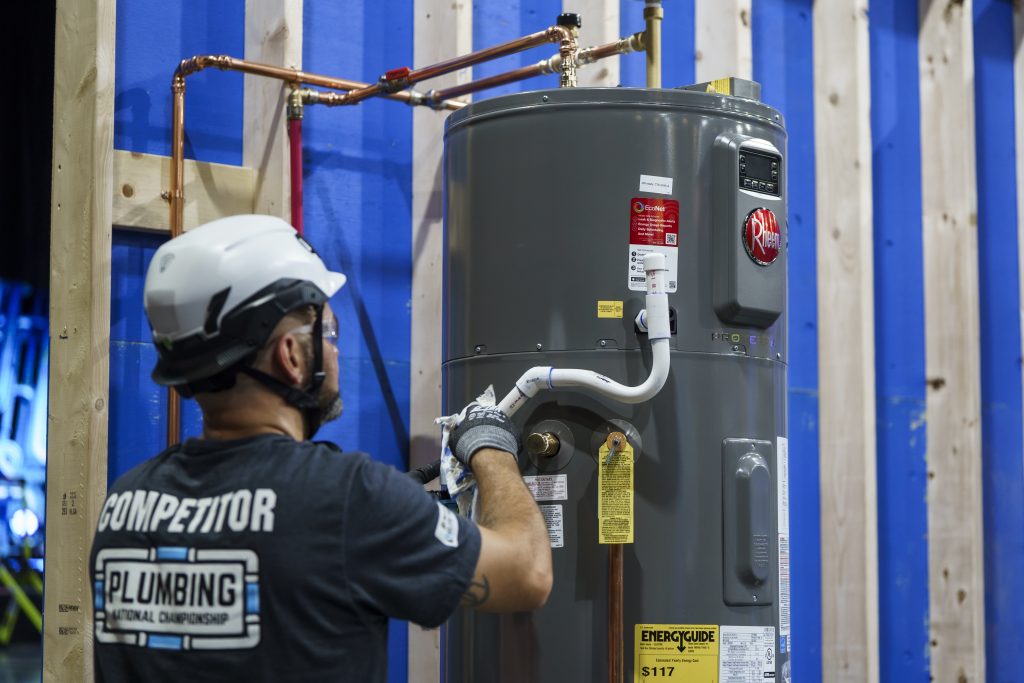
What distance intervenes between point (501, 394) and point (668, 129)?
0.58 metres

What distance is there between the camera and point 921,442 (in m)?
4.10

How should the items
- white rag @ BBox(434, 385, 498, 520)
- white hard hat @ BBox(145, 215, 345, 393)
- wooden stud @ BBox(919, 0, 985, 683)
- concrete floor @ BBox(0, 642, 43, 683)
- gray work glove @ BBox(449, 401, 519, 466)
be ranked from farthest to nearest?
wooden stud @ BBox(919, 0, 985, 683) < concrete floor @ BBox(0, 642, 43, 683) < white rag @ BBox(434, 385, 498, 520) < gray work glove @ BBox(449, 401, 519, 466) < white hard hat @ BBox(145, 215, 345, 393)

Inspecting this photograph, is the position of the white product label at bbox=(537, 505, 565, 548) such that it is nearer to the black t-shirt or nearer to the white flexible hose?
the white flexible hose

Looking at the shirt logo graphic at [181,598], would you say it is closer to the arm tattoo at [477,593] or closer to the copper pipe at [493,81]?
the arm tattoo at [477,593]

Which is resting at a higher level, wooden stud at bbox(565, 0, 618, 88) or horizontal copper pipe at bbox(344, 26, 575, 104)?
wooden stud at bbox(565, 0, 618, 88)

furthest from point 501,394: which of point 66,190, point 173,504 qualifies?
point 66,190

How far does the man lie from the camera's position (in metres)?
1.49

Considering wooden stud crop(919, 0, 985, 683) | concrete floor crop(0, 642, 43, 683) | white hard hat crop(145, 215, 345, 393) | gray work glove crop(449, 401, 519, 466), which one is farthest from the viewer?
wooden stud crop(919, 0, 985, 683)

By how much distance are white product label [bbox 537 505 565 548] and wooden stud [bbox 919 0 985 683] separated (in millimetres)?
2195

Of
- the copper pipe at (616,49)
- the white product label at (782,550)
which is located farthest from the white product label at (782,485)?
the copper pipe at (616,49)

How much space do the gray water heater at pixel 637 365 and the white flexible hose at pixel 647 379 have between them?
0.05 meters

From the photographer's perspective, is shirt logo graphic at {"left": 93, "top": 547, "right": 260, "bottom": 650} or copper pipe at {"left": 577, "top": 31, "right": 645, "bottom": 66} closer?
shirt logo graphic at {"left": 93, "top": 547, "right": 260, "bottom": 650}

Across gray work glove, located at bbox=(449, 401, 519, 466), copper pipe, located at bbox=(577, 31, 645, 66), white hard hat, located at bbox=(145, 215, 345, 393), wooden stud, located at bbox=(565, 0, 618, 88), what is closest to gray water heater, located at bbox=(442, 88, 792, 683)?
gray work glove, located at bbox=(449, 401, 519, 466)

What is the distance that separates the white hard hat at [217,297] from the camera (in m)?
1.58
